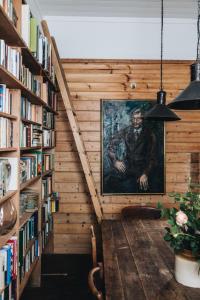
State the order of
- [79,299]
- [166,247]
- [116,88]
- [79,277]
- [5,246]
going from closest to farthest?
[5,246], [166,247], [79,299], [79,277], [116,88]

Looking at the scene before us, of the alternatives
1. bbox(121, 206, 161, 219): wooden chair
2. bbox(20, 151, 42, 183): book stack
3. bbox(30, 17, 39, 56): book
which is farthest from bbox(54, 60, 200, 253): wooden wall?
bbox(30, 17, 39, 56): book

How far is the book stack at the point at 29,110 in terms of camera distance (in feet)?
7.85

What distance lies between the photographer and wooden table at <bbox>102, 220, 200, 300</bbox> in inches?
56.2

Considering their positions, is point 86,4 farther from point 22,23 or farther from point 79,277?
point 79,277

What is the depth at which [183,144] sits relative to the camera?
3820 mm

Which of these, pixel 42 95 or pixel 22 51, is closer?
pixel 22 51

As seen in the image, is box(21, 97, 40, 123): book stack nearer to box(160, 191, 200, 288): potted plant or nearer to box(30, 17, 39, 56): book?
box(30, 17, 39, 56): book

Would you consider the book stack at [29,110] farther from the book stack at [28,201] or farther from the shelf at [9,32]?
the book stack at [28,201]

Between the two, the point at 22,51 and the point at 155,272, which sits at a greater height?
the point at 22,51

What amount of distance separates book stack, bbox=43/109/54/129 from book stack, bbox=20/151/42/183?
17.2 inches

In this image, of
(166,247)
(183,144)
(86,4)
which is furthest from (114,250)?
(86,4)

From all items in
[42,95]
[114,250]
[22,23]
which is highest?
[22,23]

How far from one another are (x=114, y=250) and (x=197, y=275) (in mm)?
744

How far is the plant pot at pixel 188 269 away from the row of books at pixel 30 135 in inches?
58.9
